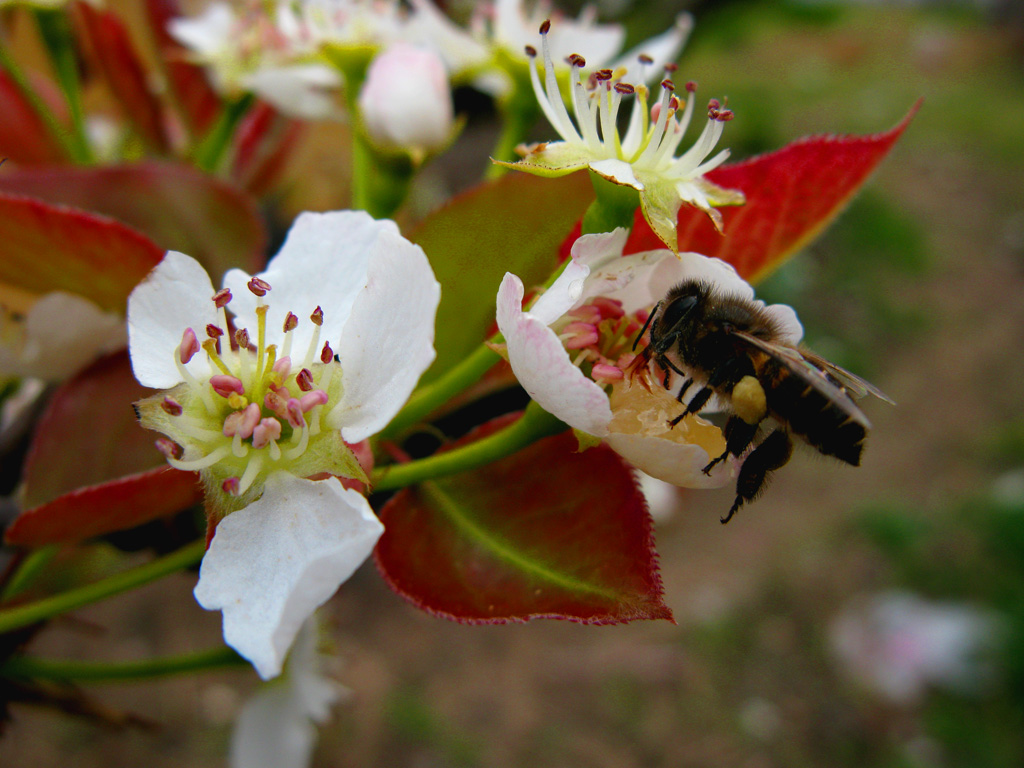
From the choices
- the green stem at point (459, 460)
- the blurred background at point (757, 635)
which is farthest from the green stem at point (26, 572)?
the blurred background at point (757, 635)

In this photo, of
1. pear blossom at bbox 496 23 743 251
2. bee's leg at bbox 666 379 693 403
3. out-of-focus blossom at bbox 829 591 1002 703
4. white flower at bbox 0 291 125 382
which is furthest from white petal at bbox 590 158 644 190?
out-of-focus blossom at bbox 829 591 1002 703

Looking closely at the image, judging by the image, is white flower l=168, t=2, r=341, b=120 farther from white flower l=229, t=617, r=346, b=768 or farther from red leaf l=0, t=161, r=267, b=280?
white flower l=229, t=617, r=346, b=768

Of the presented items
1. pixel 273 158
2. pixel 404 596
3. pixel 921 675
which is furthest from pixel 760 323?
pixel 921 675

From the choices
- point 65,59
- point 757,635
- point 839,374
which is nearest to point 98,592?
point 839,374

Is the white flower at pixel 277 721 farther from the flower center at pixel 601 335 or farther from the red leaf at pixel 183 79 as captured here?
the red leaf at pixel 183 79

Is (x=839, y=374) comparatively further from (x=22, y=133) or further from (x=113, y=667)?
(x=22, y=133)

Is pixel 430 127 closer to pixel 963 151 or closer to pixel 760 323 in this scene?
pixel 760 323
